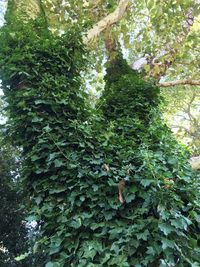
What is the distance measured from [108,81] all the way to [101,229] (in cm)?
304

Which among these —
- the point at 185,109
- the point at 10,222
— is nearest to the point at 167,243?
the point at 10,222

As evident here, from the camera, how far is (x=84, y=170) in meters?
3.09

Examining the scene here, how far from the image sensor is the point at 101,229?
9.41 feet

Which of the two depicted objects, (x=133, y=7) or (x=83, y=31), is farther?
(x=133, y=7)

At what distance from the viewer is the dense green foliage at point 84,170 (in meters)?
2.70

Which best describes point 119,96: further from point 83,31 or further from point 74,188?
point 74,188

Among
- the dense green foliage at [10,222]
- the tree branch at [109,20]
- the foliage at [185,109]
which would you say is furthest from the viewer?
the foliage at [185,109]

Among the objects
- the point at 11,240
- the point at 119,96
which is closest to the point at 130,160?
the point at 119,96

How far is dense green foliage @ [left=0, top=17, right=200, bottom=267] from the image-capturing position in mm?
2697

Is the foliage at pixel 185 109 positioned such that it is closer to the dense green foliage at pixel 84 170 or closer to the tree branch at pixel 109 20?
the tree branch at pixel 109 20

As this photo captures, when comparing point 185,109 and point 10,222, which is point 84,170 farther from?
point 185,109

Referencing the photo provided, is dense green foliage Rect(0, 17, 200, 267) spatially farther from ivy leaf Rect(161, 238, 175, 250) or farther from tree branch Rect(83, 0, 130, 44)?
tree branch Rect(83, 0, 130, 44)

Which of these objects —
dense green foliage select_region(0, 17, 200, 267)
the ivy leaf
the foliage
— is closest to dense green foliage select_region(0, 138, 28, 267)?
dense green foliage select_region(0, 17, 200, 267)

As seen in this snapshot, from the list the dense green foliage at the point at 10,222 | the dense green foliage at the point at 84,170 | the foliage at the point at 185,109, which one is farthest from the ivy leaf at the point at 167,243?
the foliage at the point at 185,109
